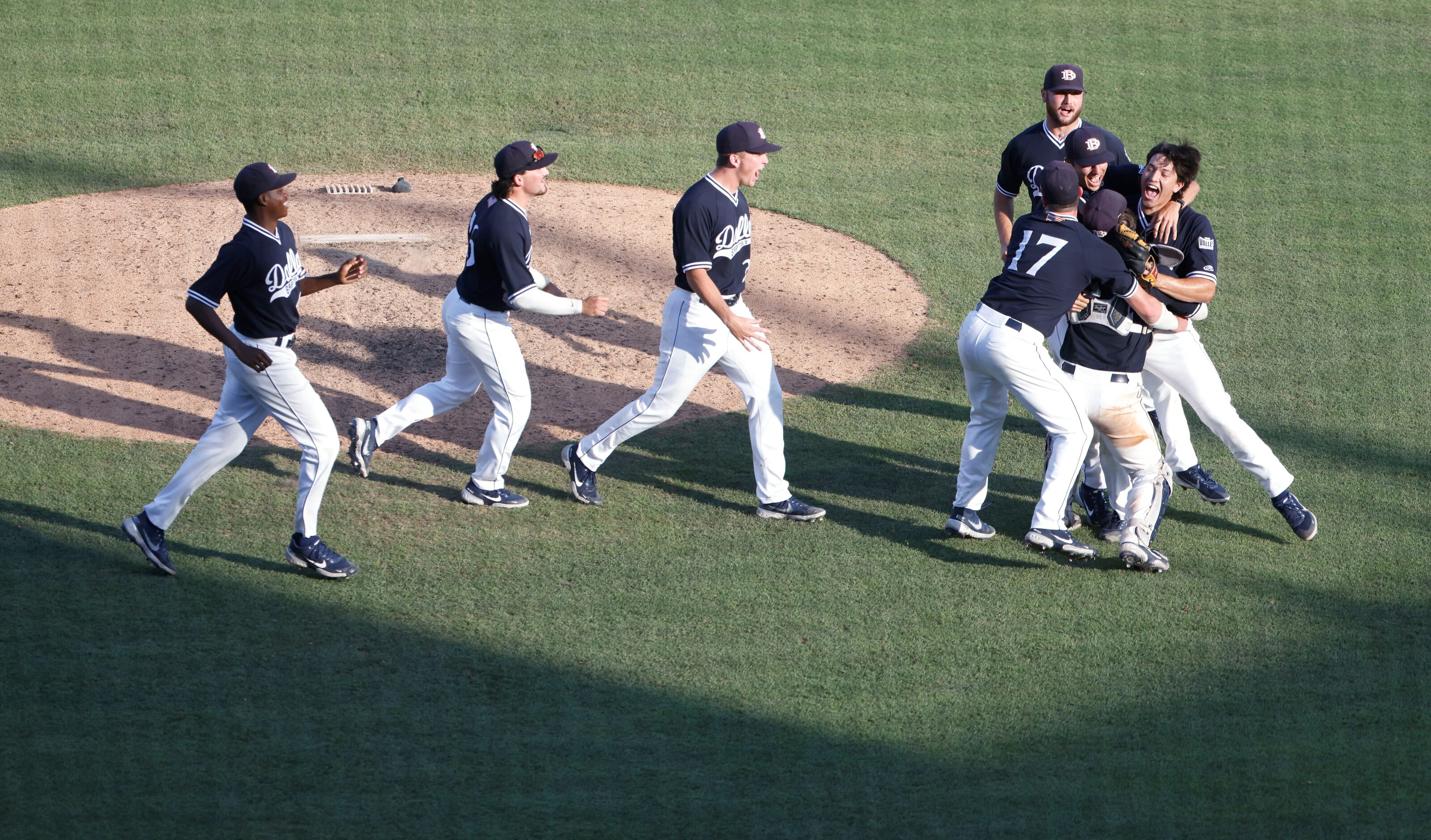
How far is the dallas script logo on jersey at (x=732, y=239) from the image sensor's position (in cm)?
584

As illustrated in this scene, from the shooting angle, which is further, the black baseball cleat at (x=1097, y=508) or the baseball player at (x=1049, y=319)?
the black baseball cleat at (x=1097, y=508)

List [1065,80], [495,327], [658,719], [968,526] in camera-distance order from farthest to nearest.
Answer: [1065,80]
[495,327]
[968,526]
[658,719]

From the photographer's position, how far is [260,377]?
17.1ft

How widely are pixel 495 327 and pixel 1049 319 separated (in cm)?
254

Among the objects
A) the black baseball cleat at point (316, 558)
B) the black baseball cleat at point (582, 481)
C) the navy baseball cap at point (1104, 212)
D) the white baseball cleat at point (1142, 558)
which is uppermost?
the navy baseball cap at point (1104, 212)

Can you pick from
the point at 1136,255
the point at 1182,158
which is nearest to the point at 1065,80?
the point at 1182,158

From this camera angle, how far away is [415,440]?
700 centimetres

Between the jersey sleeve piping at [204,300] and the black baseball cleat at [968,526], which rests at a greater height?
the jersey sleeve piping at [204,300]

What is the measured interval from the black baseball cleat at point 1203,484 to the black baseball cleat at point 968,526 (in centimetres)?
104

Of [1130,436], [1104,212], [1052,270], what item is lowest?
[1130,436]

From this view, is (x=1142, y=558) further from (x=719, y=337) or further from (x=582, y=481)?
(x=582, y=481)

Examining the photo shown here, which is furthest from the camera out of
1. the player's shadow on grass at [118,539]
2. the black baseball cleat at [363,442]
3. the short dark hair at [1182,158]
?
the black baseball cleat at [363,442]

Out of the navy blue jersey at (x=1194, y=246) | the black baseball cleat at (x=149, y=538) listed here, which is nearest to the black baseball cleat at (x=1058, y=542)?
the navy blue jersey at (x=1194, y=246)

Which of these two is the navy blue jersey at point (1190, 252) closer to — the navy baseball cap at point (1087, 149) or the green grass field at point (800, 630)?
the navy baseball cap at point (1087, 149)
